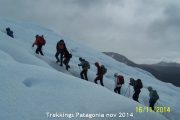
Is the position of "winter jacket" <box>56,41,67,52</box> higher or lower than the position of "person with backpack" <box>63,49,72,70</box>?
higher

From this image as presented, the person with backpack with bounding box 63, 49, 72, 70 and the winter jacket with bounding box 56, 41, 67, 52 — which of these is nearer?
the winter jacket with bounding box 56, 41, 67, 52

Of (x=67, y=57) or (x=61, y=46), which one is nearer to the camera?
(x=61, y=46)

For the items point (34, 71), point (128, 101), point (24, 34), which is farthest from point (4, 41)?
point (24, 34)

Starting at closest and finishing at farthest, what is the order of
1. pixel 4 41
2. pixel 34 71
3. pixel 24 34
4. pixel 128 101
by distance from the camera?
1. pixel 128 101
2. pixel 34 71
3. pixel 4 41
4. pixel 24 34

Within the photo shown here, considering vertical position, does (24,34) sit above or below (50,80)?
above

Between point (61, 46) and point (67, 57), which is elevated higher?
point (61, 46)

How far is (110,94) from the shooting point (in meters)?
16.2

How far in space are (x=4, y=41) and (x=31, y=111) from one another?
1519 cm

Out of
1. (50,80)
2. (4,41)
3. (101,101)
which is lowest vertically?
(101,101)

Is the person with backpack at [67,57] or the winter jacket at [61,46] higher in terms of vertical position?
the winter jacket at [61,46]

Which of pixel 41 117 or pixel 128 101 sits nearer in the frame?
pixel 41 117

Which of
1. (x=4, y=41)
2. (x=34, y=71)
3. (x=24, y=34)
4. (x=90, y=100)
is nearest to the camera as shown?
(x=90, y=100)

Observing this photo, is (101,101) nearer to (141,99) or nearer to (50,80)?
(50,80)

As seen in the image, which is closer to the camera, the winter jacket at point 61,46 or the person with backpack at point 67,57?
the winter jacket at point 61,46
